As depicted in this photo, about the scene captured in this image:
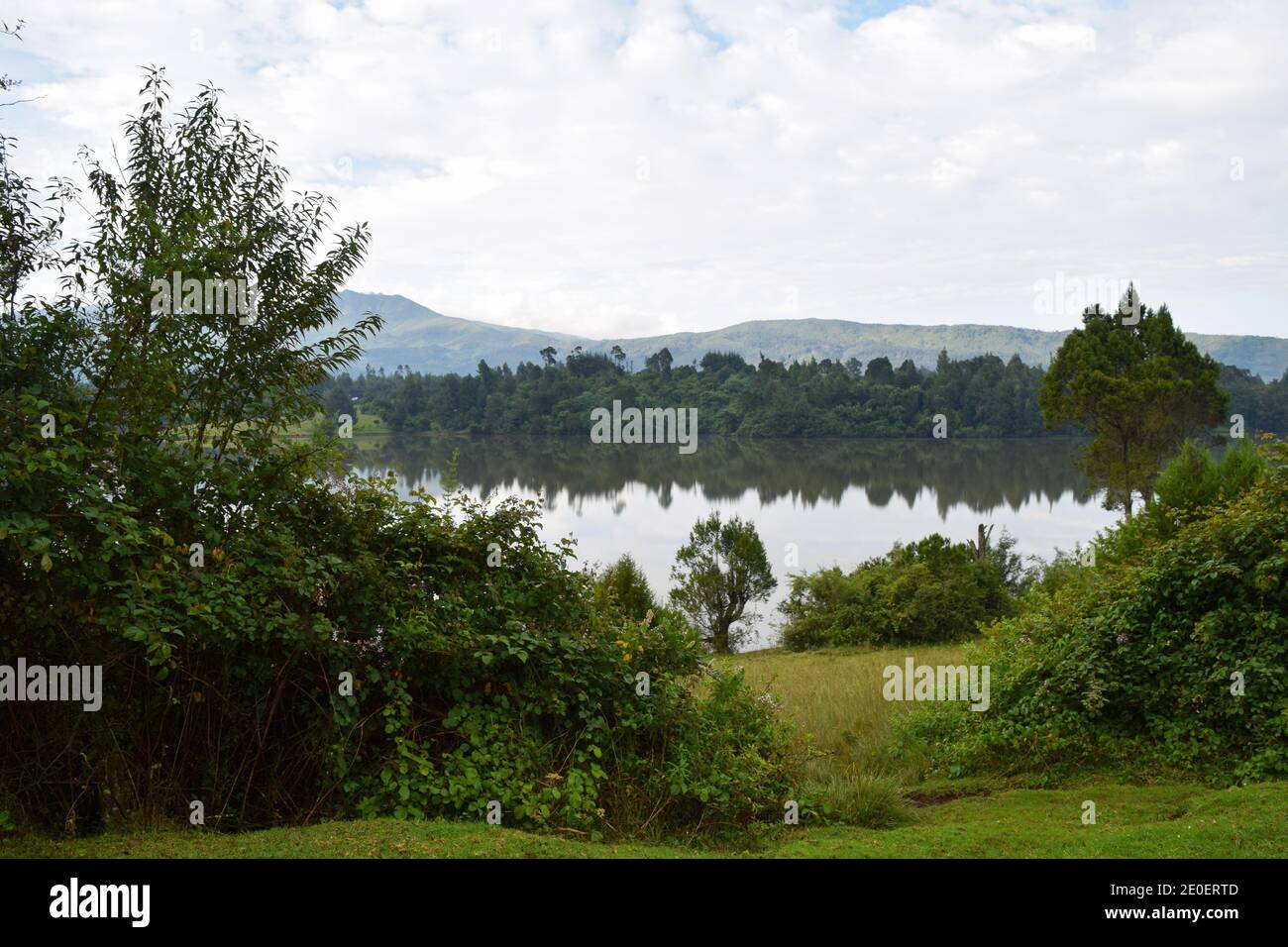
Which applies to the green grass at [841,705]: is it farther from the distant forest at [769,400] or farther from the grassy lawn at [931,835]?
the distant forest at [769,400]

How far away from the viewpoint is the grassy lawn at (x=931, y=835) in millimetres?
4848

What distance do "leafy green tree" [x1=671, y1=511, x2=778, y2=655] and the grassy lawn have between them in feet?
63.8

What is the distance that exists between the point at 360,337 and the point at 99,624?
3139 mm

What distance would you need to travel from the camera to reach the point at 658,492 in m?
64.0

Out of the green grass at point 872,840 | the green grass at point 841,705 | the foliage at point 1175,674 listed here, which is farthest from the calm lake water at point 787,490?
the green grass at point 872,840

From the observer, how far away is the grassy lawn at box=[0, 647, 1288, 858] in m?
4.85

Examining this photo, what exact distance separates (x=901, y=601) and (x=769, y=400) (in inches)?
3165

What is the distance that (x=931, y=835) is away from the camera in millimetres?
5609

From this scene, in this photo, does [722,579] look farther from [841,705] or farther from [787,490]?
[787,490]

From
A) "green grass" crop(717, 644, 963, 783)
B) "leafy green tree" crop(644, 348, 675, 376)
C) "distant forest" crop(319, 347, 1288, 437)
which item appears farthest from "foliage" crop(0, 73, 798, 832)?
"leafy green tree" crop(644, 348, 675, 376)

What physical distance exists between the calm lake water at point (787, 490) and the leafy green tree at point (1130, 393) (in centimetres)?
660
